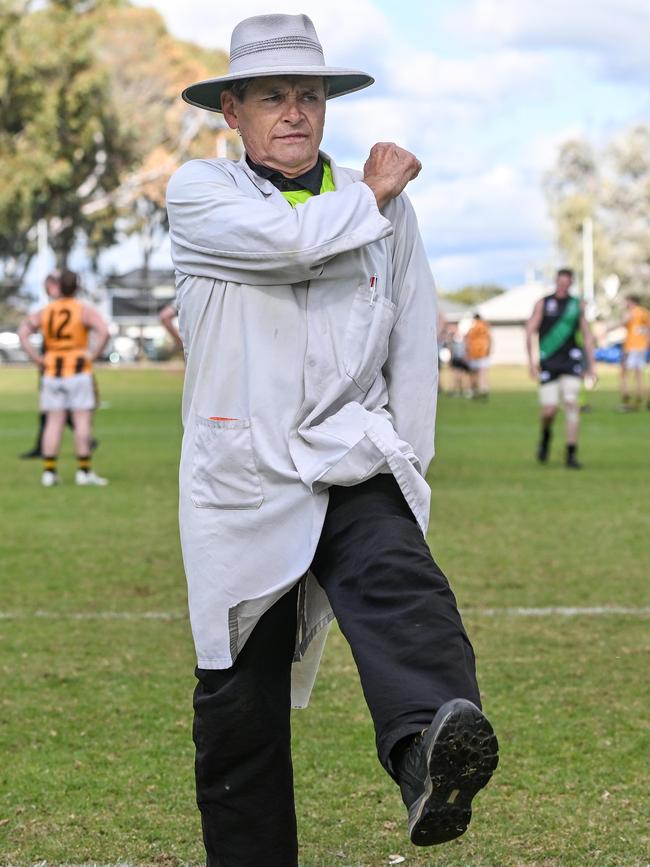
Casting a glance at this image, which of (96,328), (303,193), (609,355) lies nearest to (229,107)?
(303,193)

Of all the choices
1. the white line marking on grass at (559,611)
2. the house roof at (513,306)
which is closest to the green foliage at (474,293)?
the house roof at (513,306)

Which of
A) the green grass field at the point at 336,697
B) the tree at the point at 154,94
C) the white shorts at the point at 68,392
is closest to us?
the green grass field at the point at 336,697

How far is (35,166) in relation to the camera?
5197 centimetres

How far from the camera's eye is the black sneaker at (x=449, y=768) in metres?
2.91

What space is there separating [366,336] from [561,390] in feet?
41.4

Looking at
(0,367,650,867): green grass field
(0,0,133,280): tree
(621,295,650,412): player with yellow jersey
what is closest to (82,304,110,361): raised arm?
(0,367,650,867): green grass field

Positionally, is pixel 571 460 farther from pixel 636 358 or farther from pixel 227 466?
pixel 227 466

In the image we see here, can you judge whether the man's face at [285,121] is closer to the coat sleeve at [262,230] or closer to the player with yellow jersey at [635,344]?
the coat sleeve at [262,230]

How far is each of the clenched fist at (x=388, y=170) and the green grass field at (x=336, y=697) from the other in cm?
189

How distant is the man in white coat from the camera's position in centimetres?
339

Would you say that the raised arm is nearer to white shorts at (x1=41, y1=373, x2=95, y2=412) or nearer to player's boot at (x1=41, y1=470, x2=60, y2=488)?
white shorts at (x1=41, y1=373, x2=95, y2=412)

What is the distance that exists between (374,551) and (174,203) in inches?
39.3

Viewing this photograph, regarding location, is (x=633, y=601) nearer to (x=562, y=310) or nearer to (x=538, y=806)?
(x=538, y=806)

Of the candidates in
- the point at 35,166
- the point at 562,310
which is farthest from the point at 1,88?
the point at 562,310
